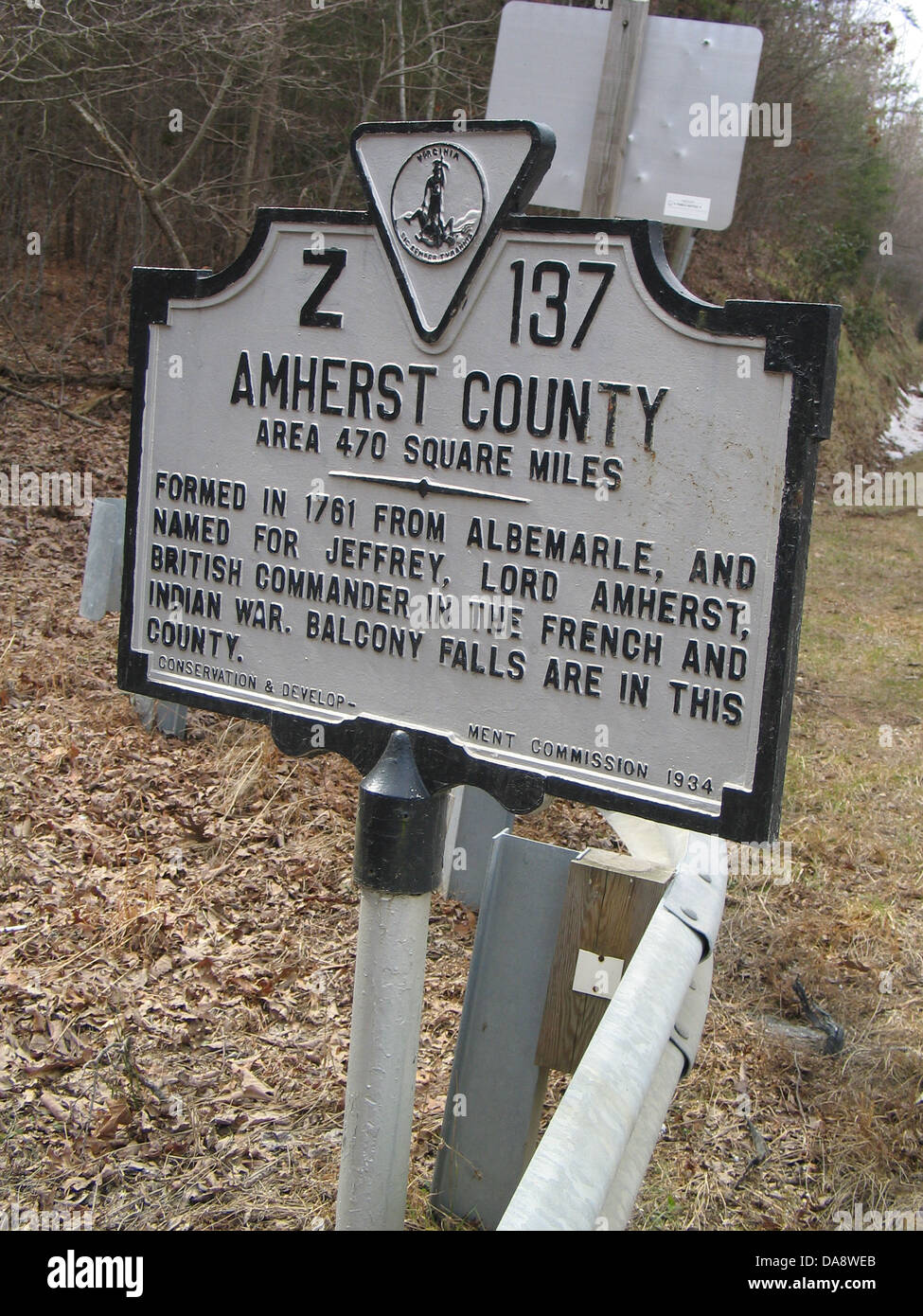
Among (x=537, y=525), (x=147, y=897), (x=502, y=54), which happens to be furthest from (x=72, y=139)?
(x=537, y=525)

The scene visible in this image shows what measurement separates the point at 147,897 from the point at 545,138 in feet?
10.4

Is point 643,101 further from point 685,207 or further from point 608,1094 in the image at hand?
point 608,1094

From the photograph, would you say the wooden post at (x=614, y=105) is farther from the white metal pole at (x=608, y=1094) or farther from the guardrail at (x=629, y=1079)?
the white metal pole at (x=608, y=1094)

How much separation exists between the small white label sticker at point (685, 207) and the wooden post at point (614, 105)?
0.21m

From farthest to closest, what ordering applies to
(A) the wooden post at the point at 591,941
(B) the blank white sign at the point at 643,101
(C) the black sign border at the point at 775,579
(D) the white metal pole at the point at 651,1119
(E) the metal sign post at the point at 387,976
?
(B) the blank white sign at the point at 643,101, (A) the wooden post at the point at 591,941, (E) the metal sign post at the point at 387,976, (D) the white metal pole at the point at 651,1119, (C) the black sign border at the point at 775,579

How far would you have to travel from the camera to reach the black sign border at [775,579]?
189cm

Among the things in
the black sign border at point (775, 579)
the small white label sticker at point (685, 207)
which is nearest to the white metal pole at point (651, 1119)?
the black sign border at point (775, 579)

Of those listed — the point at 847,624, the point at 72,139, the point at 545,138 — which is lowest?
the point at 847,624

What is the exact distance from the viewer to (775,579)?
76.6 inches

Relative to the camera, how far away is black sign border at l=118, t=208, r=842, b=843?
6.20 ft

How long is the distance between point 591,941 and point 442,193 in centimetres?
169

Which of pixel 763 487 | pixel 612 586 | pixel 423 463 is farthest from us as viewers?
pixel 423 463

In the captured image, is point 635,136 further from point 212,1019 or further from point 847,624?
point 847,624

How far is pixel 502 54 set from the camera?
4.45 m
